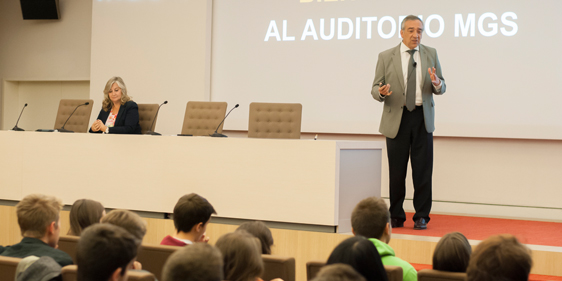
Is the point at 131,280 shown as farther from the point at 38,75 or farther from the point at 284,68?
the point at 38,75

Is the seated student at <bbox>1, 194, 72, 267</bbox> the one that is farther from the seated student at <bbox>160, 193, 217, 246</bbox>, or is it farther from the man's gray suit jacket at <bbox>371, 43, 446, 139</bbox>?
the man's gray suit jacket at <bbox>371, 43, 446, 139</bbox>

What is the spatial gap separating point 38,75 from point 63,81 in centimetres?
36

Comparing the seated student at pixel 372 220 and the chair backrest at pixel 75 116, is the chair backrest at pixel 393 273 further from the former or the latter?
the chair backrest at pixel 75 116

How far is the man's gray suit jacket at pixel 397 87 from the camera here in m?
3.96

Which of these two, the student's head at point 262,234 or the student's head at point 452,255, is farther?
the student's head at point 262,234

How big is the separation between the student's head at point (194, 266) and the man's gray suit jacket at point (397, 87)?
2854 millimetres

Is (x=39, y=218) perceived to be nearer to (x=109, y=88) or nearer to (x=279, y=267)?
(x=279, y=267)

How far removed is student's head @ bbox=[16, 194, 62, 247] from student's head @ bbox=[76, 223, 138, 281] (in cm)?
74

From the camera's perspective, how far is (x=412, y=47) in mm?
3982

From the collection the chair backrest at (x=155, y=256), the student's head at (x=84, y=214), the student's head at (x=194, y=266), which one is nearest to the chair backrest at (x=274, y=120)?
the student's head at (x=84, y=214)

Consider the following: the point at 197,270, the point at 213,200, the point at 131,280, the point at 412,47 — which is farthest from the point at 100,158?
the point at 197,270

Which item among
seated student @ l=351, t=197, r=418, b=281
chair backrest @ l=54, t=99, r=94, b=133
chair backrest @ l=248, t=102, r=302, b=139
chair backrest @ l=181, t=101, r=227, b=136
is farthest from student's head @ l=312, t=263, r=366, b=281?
chair backrest @ l=54, t=99, r=94, b=133

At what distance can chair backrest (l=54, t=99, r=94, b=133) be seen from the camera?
5.49 meters

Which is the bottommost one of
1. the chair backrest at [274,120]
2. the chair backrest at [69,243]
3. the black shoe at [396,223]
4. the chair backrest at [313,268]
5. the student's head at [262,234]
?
the black shoe at [396,223]
